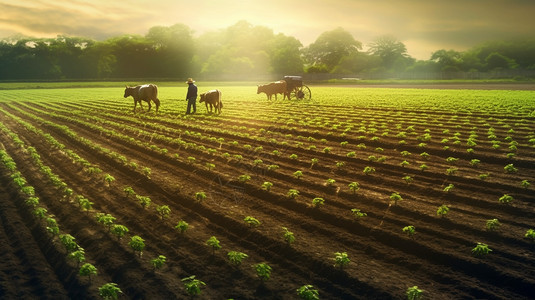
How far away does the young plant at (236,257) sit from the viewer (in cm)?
675

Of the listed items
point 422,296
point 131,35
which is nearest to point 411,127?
point 422,296

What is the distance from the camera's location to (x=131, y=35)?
122 metres

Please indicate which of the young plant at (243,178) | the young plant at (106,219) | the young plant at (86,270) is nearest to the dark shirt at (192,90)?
the young plant at (243,178)

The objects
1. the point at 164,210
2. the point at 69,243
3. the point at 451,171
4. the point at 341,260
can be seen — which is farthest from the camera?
the point at 451,171

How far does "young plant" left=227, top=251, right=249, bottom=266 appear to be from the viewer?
6750mm

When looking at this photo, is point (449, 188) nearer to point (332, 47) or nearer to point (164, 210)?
point (164, 210)

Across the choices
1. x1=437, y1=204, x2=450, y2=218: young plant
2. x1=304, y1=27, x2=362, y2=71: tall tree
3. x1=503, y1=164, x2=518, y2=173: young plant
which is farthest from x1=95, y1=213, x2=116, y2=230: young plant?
x1=304, y1=27, x2=362, y2=71: tall tree

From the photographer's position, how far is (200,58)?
11369cm

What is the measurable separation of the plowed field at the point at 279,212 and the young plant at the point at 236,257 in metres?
0.09

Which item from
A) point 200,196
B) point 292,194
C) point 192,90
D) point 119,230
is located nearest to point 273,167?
point 292,194

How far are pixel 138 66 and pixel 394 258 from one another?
360ft

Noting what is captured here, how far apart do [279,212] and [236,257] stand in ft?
8.28

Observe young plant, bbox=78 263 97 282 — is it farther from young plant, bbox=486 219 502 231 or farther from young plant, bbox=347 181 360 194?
young plant, bbox=486 219 502 231

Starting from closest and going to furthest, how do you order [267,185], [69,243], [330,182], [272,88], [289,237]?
[69,243], [289,237], [267,185], [330,182], [272,88]
